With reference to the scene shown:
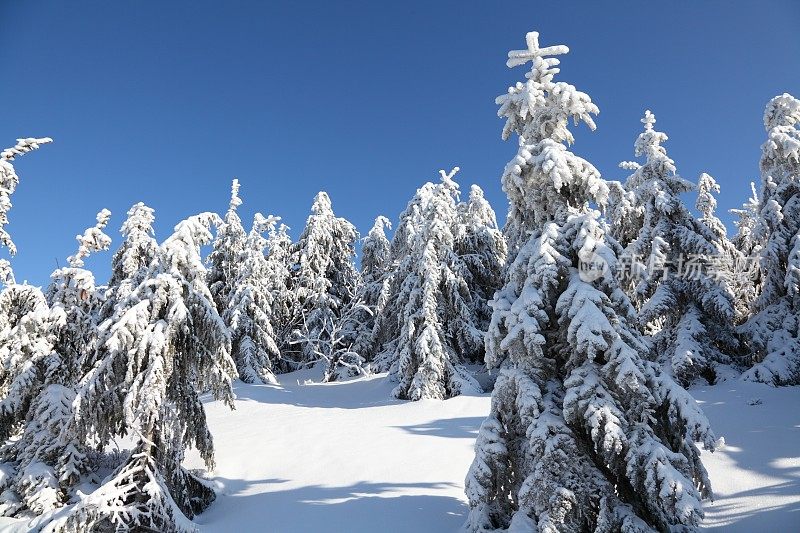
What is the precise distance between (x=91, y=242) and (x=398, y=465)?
10913 millimetres

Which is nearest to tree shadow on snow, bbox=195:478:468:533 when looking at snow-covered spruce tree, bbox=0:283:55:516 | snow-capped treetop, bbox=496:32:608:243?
snow-capped treetop, bbox=496:32:608:243

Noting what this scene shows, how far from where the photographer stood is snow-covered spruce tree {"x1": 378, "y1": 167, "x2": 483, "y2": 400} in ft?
60.6

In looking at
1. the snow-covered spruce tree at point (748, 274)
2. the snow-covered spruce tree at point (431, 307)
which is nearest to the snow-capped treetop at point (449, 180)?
the snow-covered spruce tree at point (431, 307)

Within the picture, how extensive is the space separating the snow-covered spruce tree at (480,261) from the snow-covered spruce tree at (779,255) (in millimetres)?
10986

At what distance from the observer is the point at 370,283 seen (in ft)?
95.1

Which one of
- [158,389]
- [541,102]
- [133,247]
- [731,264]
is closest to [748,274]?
[731,264]

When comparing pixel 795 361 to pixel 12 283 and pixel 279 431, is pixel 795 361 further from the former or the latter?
pixel 12 283

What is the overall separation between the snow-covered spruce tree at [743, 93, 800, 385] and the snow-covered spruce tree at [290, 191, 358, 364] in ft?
72.2

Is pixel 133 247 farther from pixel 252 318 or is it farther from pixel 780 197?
pixel 780 197

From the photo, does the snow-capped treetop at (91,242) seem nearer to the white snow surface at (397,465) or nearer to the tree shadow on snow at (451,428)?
the white snow surface at (397,465)

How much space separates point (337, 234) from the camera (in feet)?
116

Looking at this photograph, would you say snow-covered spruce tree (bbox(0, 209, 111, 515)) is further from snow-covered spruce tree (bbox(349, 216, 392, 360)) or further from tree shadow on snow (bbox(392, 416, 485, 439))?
snow-covered spruce tree (bbox(349, 216, 392, 360))

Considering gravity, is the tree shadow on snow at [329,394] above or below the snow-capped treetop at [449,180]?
below

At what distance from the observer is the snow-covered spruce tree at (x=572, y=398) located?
654 cm
